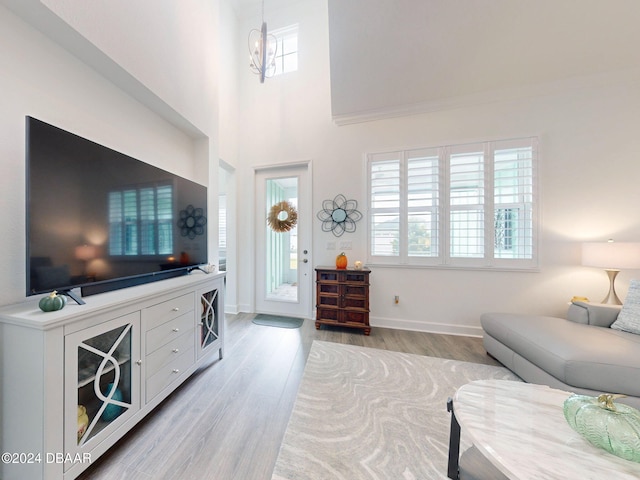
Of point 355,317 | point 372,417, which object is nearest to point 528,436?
point 372,417

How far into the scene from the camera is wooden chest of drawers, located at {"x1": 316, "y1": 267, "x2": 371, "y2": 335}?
274 cm

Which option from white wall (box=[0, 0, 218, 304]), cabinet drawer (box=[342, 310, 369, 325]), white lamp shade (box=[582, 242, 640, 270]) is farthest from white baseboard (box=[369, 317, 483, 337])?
white wall (box=[0, 0, 218, 304])

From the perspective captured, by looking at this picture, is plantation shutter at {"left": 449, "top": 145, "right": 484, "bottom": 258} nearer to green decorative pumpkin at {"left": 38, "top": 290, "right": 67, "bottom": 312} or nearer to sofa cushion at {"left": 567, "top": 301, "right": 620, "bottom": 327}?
sofa cushion at {"left": 567, "top": 301, "right": 620, "bottom": 327}

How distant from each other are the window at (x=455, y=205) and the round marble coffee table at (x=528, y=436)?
189 cm

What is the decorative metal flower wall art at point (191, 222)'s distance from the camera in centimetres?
200

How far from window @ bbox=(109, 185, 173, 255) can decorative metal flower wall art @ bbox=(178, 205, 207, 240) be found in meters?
0.13

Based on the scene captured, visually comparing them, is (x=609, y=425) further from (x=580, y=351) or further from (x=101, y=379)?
(x=101, y=379)

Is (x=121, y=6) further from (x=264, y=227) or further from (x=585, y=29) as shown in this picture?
(x=585, y=29)

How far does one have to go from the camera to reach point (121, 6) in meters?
1.55

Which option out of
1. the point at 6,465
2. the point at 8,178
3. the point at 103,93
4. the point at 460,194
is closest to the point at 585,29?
the point at 460,194

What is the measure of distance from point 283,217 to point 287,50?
2.76m

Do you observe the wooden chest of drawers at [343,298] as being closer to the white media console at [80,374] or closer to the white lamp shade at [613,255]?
the white media console at [80,374]

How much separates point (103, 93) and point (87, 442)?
2.21 metres

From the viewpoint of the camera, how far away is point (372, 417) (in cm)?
145
